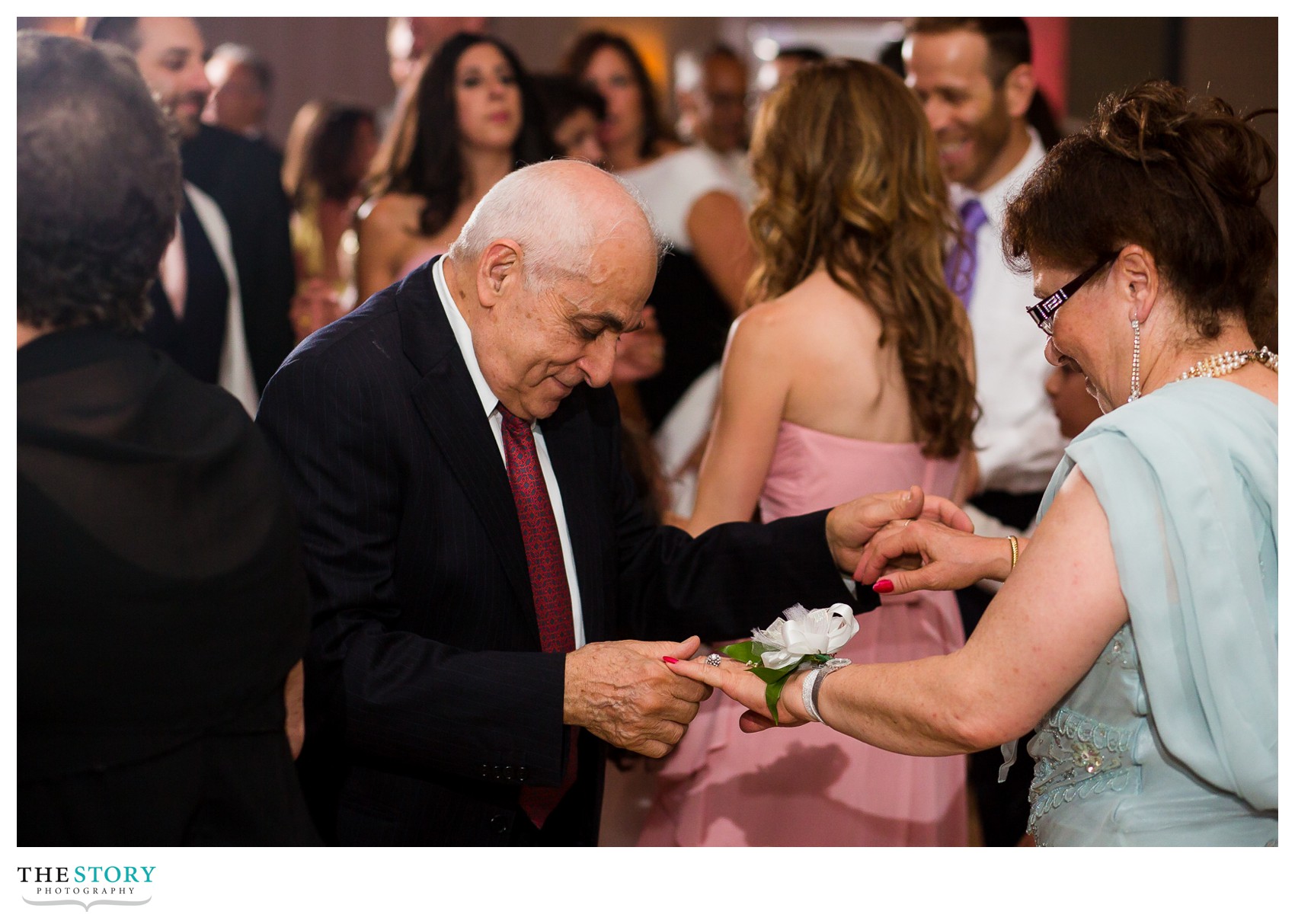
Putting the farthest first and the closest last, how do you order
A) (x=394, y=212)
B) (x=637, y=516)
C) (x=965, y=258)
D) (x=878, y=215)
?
(x=394, y=212), (x=965, y=258), (x=878, y=215), (x=637, y=516)

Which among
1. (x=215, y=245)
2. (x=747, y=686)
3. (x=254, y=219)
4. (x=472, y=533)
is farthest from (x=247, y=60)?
(x=747, y=686)

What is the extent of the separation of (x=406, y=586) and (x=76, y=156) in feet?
2.51

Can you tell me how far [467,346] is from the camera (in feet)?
6.59

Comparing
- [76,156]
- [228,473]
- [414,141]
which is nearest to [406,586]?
[228,473]

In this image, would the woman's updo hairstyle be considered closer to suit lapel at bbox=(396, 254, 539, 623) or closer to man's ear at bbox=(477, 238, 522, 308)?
man's ear at bbox=(477, 238, 522, 308)

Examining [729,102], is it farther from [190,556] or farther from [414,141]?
[190,556]

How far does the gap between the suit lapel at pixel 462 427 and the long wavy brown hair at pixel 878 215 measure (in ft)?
3.17

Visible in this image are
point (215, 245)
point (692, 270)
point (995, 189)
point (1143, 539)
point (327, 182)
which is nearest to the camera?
point (1143, 539)

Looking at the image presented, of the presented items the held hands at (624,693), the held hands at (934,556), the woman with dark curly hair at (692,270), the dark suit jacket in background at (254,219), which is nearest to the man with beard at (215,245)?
the dark suit jacket in background at (254,219)

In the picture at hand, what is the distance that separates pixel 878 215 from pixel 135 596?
5.40 feet

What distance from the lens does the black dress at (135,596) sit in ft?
5.30

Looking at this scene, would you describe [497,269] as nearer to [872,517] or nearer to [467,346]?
[467,346]

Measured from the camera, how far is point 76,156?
1.60m

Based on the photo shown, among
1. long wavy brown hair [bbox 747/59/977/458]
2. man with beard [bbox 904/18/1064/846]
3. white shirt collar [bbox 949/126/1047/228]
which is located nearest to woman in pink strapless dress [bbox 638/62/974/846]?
long wavy brown hair [bbox 747/59/977/458]
